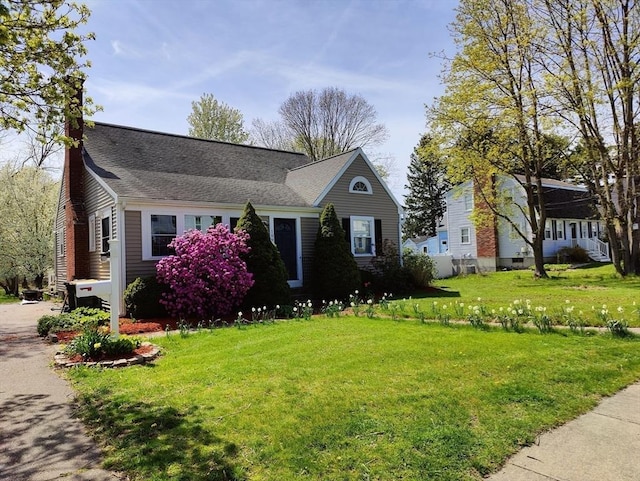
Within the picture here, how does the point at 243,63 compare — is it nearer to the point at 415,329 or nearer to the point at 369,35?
the point at 369,35

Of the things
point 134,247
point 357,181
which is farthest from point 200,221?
point 357,181

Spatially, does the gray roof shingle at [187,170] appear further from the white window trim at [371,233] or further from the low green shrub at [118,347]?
the low green shrub at [118,347]

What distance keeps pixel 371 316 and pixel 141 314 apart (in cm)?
620

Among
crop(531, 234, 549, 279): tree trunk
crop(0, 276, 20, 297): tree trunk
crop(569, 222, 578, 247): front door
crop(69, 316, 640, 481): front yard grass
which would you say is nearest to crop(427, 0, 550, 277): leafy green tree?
crop(531, 234, 549, 279): tree trunk

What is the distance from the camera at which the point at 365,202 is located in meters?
17.5

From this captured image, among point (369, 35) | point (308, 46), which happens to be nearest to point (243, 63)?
point (308, 46)

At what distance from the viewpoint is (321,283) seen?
14625 mm

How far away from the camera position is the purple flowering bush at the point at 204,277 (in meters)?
11.1

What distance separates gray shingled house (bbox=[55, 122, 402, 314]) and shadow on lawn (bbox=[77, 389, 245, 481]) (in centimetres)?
826

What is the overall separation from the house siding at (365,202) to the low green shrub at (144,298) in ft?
23.6

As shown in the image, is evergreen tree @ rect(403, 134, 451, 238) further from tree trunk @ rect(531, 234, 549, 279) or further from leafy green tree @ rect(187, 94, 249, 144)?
tree trunk @ rect(531, 234, 549, 279)

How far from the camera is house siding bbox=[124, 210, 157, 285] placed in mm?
12156

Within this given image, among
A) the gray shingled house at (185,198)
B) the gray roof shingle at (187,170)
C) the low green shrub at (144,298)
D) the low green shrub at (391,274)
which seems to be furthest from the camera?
the low green shrub at (391,274)

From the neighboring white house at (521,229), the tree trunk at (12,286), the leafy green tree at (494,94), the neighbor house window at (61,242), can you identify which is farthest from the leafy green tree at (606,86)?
the tree trunk at (12,286)
